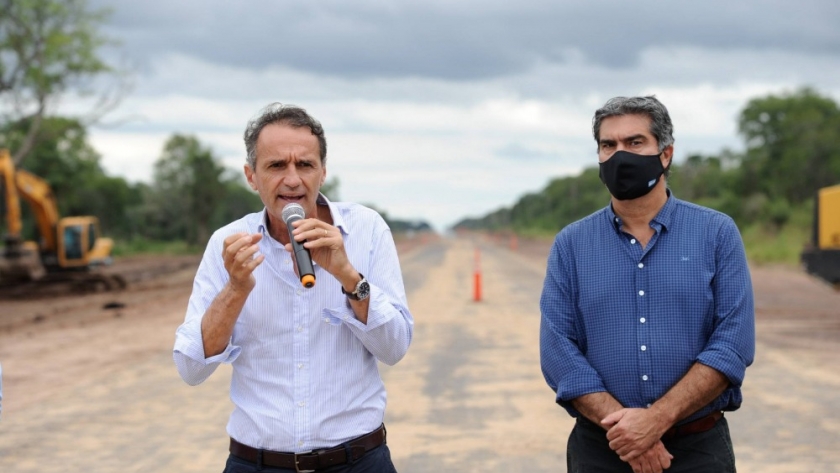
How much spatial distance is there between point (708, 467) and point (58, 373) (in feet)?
35.0

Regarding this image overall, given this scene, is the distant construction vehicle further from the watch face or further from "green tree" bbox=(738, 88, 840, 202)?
"green tree" bbox=(738, 88, 840, 202)

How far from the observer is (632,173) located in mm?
3611

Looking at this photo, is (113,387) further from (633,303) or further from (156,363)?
(633,303)

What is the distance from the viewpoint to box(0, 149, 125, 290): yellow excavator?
2680 cm

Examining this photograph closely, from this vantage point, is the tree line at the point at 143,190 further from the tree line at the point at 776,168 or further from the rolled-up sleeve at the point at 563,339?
the rolled-up sleeve at the point at 563,339

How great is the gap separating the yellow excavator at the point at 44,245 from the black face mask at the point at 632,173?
82.7 ft

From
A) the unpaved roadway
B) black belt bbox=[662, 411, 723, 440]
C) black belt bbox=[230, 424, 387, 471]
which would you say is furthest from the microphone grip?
the unpaved roadway

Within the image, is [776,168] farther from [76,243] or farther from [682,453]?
[682,453]

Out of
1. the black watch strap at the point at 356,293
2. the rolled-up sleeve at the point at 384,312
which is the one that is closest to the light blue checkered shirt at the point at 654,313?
the rolled-up sleeve at the point at 384,312

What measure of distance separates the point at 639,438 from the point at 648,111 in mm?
1148

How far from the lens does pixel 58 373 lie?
12.7 m

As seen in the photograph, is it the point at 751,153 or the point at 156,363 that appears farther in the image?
the point at 751,153

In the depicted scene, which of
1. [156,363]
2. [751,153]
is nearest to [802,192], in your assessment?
[751,153]

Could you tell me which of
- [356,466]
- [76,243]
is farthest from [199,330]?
[76,243]
